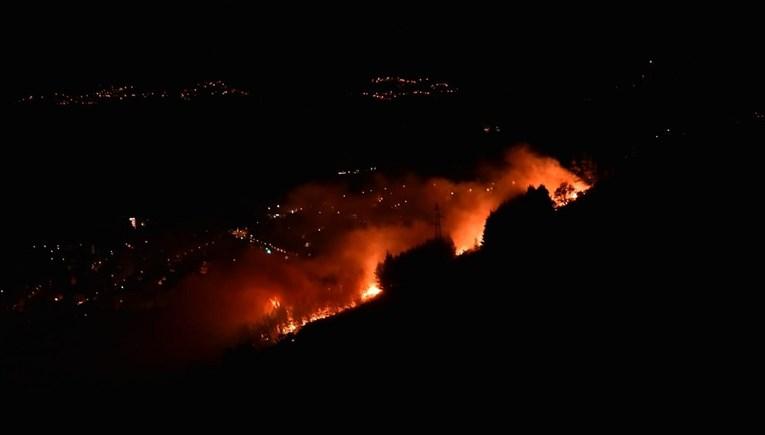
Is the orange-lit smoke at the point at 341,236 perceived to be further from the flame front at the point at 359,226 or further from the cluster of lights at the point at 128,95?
the cluster of lights at the point at 128,95

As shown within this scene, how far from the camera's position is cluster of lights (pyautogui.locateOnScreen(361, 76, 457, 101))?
123ft

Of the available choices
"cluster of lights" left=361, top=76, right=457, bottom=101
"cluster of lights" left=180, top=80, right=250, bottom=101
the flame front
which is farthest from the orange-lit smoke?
"cluster of lights" left=180, top=80, right=250, bottom=101

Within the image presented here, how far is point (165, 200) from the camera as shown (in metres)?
26.4

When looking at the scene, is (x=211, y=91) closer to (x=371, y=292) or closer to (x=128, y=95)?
(x=128, y=95)

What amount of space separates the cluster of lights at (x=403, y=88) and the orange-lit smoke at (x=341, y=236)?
12.1 meters

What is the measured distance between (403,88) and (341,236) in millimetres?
Result: 19157

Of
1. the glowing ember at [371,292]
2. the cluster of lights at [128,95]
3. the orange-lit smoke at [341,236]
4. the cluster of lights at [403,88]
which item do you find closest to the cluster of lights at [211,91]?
the cluster of lights at [128,95]

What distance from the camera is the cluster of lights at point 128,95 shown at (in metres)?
30.6

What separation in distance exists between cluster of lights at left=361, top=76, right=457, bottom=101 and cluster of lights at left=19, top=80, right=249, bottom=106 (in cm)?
844

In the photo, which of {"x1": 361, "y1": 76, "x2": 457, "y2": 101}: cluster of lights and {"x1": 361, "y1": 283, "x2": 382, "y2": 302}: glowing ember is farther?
{"x1": 361, "y1": 76, "x2": 457, "y2": 101}: cluster of lights

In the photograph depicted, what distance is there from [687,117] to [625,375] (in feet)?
76.2

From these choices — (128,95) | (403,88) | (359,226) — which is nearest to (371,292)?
(359,226)

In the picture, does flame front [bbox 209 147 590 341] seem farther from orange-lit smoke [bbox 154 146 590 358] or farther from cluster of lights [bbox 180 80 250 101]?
cluster of lights [bbox 180 80 250 101]

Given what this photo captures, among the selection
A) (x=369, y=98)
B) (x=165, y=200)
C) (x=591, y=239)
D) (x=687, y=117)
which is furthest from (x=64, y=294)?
(x=687, y=117)
